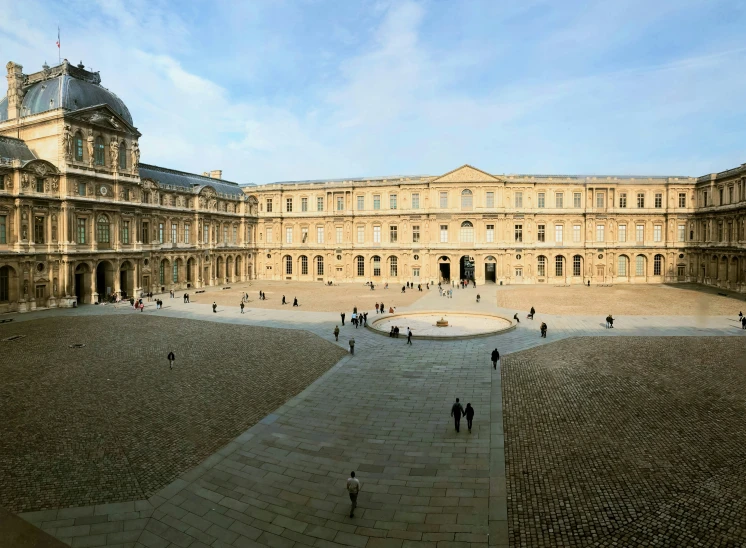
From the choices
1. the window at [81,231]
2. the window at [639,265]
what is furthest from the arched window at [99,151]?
the window at [639,265]

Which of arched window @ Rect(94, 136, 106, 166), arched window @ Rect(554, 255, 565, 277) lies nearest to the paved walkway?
arched window @ Rect(94, 136, 106, 166)

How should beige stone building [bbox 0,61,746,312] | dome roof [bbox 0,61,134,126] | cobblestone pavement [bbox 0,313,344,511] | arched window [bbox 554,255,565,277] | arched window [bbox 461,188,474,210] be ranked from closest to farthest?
cobblestone pavement [bbox 0,313,344,511]
dome roof [bbox 0,61,134,126]
beige stone building [bbox 0,61,746,312]
arched window [bbox 461,188,474,210]
arched window [bbox 554,255,565,277]

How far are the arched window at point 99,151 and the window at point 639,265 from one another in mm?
70045

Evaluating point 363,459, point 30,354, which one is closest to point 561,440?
point 363,459

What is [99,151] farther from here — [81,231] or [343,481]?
[343,481]

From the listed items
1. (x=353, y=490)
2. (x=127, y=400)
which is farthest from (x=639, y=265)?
(x=353, y=490)

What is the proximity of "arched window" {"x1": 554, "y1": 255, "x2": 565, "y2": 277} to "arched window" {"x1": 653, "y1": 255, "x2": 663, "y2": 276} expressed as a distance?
42.3ft

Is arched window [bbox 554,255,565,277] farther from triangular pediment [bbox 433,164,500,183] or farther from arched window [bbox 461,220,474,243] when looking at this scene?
triangular pediment [bbox 433,164,500,183]

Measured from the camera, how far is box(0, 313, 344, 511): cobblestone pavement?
13.9 meters

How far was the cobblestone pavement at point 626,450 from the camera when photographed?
11.4 meters

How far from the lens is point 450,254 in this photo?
7275cm

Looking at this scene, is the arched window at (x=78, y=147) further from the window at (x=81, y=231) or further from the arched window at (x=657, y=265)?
the arched window at (x=657, y=265)

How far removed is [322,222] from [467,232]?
22.7m

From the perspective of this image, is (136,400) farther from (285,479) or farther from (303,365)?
(285,479)
